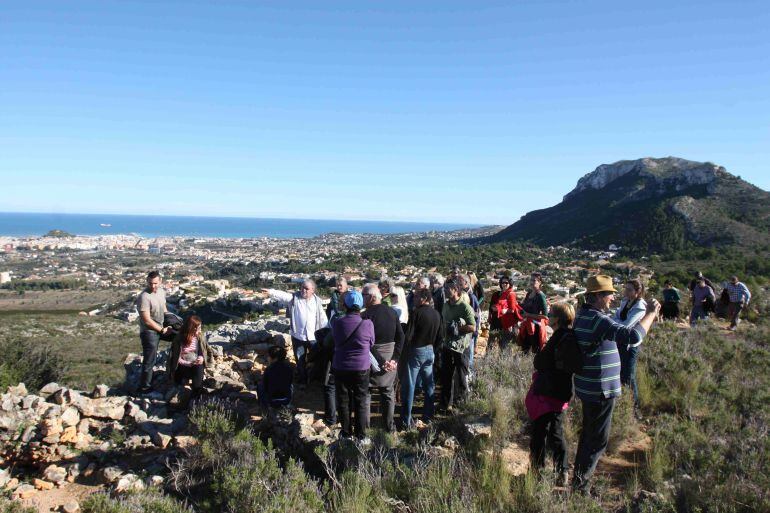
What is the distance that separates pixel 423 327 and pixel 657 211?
181 ft

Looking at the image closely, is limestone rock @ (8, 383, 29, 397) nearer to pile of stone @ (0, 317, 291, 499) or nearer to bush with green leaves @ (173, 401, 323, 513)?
pile of stone @ (0, 317, 291, 499)

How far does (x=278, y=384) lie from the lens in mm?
5945

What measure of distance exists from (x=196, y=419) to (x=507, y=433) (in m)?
3.63

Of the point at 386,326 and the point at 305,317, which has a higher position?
the point at 386,326

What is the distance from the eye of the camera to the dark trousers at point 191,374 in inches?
245

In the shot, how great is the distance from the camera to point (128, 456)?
18.0 ft

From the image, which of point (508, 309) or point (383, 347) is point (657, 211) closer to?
point (508, 309)

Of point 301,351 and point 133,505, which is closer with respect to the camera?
point 133,505

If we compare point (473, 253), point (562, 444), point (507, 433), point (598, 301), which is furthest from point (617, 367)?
point (473, 253)

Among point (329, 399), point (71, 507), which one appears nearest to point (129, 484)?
point (71, 507)

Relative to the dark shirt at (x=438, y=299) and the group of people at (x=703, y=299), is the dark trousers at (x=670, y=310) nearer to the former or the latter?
the group of people at (x=703, y=299)

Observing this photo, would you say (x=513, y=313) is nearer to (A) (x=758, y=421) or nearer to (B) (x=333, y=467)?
(A) (x=758, y=421)

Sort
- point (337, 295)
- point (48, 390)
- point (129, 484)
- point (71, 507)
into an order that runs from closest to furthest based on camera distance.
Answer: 1. point (71, 507)
2. point (129, 484)
3. point (48, 390)
4. point (337, 295)

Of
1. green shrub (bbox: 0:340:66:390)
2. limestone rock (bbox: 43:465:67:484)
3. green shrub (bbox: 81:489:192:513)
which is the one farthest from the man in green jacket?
green shrub (bbox: 0:340:66:390)
